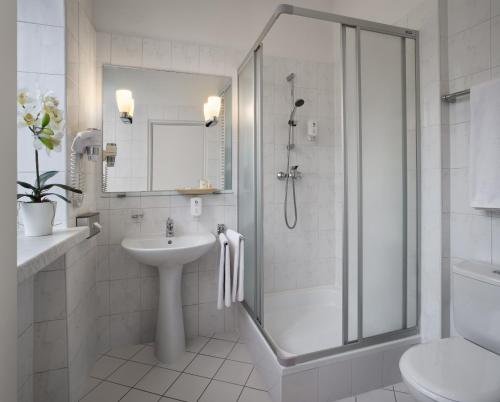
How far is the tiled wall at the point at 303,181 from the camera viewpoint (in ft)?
7.68

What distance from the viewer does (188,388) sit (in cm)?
166

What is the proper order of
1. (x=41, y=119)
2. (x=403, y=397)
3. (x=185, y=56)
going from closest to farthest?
(x=41, y=119) → (x=403, y=397) → (x=185, y=56)

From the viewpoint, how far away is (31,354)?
54.1 inches

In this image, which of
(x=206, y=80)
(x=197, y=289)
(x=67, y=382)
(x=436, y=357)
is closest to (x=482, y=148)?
(x=436, y=357)

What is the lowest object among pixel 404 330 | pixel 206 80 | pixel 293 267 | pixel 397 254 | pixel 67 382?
pixel 67 382

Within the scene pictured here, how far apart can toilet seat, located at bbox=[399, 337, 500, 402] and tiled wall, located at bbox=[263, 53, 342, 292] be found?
1195 mm

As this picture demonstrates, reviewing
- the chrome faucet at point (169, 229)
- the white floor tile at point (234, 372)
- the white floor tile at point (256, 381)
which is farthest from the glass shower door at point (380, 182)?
the chrome faucet at point (169, 229)

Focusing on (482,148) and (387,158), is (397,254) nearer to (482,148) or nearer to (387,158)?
(387,158)

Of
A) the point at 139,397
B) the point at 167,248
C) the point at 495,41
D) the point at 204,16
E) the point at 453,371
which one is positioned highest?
the point at 204,16

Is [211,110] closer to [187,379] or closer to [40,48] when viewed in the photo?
[40,48]

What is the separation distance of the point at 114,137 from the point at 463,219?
7.38 feet

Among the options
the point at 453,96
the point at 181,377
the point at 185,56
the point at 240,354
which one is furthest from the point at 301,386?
the point at 185,56

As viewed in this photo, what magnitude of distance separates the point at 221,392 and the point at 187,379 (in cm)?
24

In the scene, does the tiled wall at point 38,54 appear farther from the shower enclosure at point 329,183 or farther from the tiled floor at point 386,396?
the tiled floor at point 386,396
